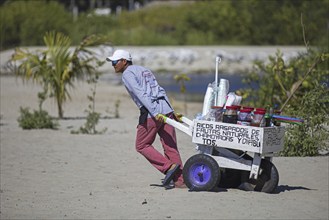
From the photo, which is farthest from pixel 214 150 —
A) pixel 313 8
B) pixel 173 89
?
pixel 313 8

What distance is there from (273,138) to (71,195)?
2.47m

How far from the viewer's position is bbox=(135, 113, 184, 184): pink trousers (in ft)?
31.9

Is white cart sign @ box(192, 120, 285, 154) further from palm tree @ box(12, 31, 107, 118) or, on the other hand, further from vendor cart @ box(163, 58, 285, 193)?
palm tree @ box(12, 31, 107, 118)

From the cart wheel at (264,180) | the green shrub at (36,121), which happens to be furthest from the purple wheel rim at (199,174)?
the green shrub at (36,121)

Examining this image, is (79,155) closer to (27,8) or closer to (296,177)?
(296,177)

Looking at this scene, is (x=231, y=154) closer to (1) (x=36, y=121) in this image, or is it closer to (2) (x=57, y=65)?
(1) (x=36, y=121)

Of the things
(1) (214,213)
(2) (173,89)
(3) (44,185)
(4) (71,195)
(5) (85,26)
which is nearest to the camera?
(1) (214,213)

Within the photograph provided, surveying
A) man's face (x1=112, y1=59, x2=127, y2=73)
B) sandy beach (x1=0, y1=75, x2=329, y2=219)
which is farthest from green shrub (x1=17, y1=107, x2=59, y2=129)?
man's face (x1=112, y1=59, x2=127, y2=73)

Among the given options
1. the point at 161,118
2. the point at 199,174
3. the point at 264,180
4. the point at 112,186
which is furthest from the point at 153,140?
the point at 264,180

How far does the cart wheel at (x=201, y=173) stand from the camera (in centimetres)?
928

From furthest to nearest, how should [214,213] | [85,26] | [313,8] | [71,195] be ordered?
[85,26] < [313,8] < [71,195] < [214,213]

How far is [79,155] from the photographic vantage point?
13672mm

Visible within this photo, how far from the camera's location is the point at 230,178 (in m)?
9.80

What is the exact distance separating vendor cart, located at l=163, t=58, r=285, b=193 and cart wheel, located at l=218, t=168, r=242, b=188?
0.14ft
